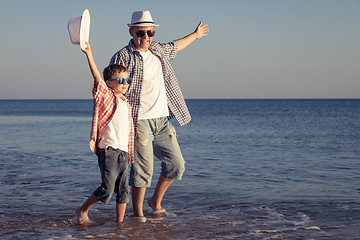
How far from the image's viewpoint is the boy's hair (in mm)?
4109

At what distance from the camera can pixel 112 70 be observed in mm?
4113

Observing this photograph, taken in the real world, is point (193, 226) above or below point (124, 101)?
below

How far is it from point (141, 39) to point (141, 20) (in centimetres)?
19

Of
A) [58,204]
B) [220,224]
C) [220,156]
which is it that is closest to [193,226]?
[220,224]

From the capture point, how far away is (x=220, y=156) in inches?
418

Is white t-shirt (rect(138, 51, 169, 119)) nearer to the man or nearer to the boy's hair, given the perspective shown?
the man

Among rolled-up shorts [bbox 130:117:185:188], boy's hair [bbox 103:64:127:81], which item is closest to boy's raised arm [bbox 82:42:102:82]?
boy's hair [bbox 103:64:127:81]

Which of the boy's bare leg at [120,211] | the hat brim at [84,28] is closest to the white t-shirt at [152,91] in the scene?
the hat brim at [84,28]

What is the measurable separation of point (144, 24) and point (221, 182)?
3501mm

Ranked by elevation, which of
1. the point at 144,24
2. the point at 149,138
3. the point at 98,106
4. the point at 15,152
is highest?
the point at 144,24

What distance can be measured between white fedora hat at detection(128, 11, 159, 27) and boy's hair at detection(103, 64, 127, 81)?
1.69 feet

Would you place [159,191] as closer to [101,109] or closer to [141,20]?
[101,109]

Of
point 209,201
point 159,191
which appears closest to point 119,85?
point 159,191

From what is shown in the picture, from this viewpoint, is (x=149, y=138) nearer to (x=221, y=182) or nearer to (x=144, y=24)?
(x=144, y=24)
